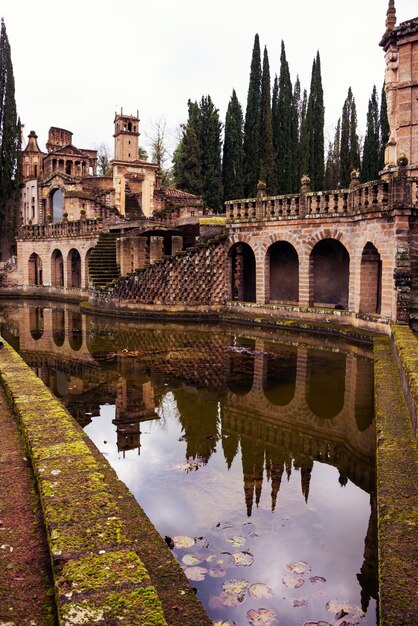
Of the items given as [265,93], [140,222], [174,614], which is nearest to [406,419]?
[174,614]

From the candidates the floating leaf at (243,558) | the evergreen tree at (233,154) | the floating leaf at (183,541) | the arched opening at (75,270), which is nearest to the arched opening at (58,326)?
the arched opening at (75,270)

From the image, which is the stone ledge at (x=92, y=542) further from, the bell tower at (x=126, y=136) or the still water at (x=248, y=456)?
the bell tower at (x=126, y=136)

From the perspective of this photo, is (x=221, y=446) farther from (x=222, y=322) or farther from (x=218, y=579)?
(x=222, y=322)

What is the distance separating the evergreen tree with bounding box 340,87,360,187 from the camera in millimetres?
46375

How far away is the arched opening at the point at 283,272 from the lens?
2142 centimetres

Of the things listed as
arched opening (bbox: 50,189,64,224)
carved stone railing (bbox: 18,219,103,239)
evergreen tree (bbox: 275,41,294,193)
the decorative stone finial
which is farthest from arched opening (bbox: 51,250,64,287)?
the decorative stone finial

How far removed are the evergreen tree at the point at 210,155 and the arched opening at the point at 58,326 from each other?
19.6 m

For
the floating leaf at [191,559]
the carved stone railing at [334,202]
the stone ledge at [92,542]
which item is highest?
the carved stone railing at [334,202]

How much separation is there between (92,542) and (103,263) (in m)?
22.4

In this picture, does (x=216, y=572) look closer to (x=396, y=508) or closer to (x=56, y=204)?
(x=396, y=508)

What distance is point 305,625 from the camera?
400 centimetres

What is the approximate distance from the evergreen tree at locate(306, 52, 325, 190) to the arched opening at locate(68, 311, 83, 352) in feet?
86.0

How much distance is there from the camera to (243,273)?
22578mm

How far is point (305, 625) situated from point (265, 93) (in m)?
41.7
